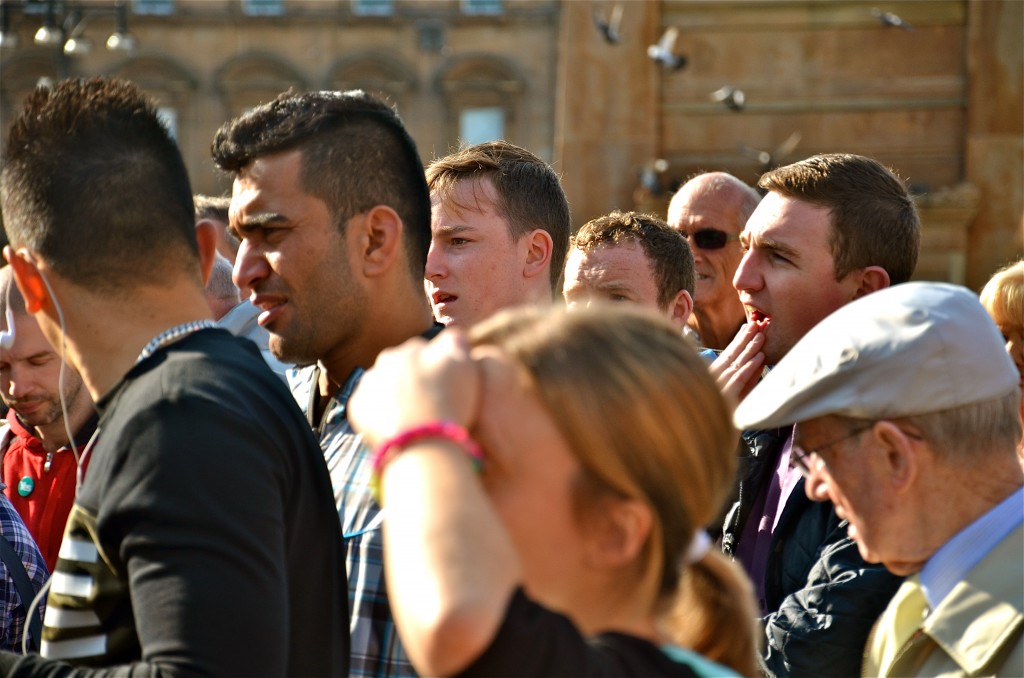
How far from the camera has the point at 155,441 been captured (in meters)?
2.16

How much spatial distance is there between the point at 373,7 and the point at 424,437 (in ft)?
132

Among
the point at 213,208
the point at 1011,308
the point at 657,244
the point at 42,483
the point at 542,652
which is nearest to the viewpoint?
the point at 542,652

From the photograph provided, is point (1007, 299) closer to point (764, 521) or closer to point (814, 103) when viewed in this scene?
point (764, 521)

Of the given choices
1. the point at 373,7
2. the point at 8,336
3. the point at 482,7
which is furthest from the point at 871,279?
the point at 373,7

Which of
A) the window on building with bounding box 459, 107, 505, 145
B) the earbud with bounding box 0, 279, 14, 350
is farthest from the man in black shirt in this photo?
the window on building with bounding box 459, 107, 505, 145

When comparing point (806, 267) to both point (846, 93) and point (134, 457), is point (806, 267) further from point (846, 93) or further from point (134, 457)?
point (846, 93)

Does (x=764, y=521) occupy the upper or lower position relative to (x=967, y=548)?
lower

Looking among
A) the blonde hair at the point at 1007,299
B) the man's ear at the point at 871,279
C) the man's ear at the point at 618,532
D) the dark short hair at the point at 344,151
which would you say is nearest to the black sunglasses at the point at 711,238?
the blonde hair at the point at 1007,299

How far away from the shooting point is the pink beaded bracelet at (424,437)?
68.9 inches

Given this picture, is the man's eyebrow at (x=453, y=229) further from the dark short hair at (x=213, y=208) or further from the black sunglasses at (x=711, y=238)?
the dark short hair at (x=213, y=208)

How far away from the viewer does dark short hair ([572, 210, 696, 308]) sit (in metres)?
4.90

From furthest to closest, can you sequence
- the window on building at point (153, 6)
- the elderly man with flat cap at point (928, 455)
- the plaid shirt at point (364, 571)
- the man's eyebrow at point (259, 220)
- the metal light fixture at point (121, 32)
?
the window on building at point (153, 6) < the metal light fixture at point (121, 32) < the man's eyebrow at point (259, 220) < the plaid shirt at point (364, 571) < the elderly man with flat cap at point (928, 455)

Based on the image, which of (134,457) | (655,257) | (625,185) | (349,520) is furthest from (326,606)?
(625,185)

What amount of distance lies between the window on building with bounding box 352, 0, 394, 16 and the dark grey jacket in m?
37.8
